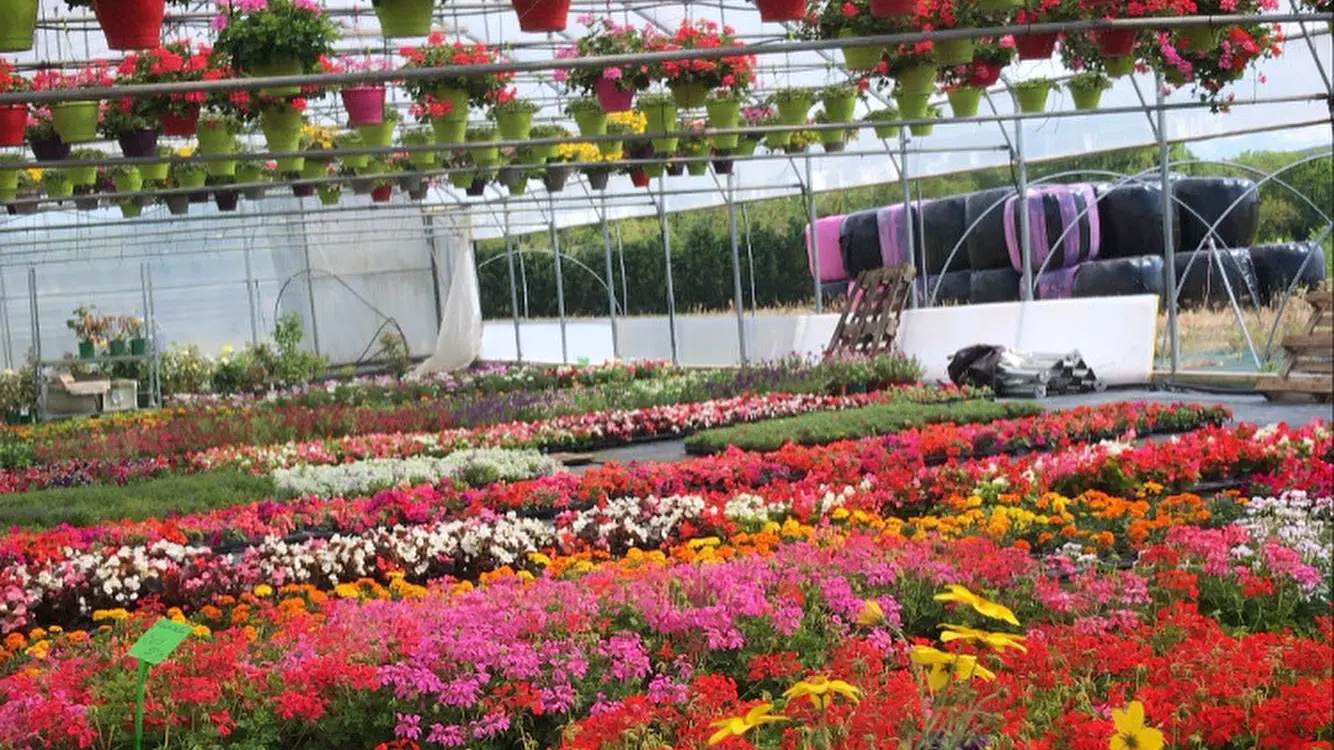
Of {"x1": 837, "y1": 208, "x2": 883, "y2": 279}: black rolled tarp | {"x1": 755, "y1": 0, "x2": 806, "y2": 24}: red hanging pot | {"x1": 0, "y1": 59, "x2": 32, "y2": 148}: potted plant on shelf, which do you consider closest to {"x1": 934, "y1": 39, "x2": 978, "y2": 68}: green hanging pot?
{"x1": 755, "y1": 0, "x2": 806, "y2": 24}: red hanging pot

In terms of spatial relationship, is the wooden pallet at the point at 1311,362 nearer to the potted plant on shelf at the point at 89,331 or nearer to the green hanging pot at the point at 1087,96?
the green hanging pot at the point at 1087,96

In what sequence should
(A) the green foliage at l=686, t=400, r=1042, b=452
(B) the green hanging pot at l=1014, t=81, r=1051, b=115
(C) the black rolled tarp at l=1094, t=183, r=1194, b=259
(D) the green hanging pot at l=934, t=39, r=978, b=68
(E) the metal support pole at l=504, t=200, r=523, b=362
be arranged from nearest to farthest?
(D) the green hanging pot at l=934, t=39, r=978, b=68
(B) the green hanging pot at l=1014, t=81, r=1051, b=115
(A) the green foliage at l=686, t=400, r=1042, b=452
(C) the black rolled tarp at l=1094, t=183, r=1194, b=259
(E) the metal support pole at l=504, t=200, r=523, b=362

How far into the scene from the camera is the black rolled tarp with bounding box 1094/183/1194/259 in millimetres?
15977

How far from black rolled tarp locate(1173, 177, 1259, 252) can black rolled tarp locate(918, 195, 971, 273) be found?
309 cm

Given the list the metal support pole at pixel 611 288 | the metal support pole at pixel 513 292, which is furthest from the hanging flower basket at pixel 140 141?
→ the metal support pole at pixel 513 292

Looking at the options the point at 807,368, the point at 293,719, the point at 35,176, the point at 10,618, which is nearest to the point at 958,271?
the point at 807,368

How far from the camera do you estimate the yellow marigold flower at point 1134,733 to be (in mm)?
2365

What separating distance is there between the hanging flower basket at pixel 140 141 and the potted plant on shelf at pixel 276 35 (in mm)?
3213

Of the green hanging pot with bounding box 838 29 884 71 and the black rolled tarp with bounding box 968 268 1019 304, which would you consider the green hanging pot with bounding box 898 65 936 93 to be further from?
the black rolled tarp with bounding box 968 268 1019 304

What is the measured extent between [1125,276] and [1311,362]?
4.01 meters

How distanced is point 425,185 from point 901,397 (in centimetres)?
627

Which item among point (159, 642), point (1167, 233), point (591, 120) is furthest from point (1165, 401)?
point (159, 642)

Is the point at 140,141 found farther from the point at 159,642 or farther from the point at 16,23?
the point at 159,642

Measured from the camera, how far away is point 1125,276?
16188mm
